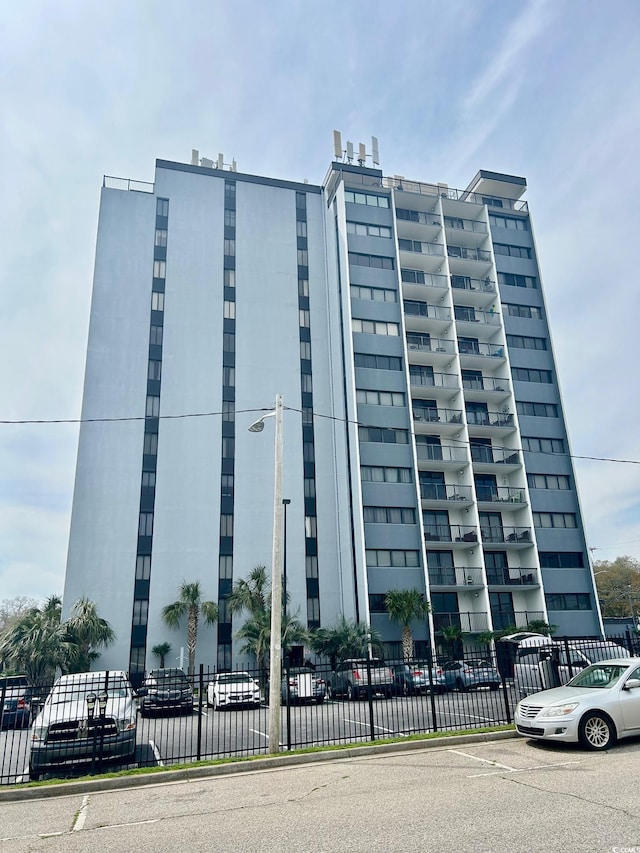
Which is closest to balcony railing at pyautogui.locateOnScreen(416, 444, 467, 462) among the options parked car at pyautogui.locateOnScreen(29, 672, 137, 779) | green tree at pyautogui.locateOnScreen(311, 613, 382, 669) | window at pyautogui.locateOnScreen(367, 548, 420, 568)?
window at pyautogui.locateOnScreen(367, 548, 420, 568)

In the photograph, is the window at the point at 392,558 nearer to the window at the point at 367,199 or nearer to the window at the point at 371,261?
the window at the point at 371,261

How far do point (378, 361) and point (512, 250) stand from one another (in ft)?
54.7

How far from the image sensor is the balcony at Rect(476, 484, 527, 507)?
1619 inches

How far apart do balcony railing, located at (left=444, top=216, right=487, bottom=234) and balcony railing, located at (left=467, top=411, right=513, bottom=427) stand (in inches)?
613

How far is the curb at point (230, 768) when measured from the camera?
33.7 ft

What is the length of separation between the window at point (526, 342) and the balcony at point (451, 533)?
1518 cm

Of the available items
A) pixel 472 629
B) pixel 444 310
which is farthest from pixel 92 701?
pixel 444 310

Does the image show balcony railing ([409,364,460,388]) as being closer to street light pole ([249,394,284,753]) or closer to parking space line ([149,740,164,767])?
street light pole ([249,394,284,753])

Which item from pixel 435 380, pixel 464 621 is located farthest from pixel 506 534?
pixel 435 380

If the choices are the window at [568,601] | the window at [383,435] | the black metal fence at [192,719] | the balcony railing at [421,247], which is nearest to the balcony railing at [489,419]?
the window at [383,435]

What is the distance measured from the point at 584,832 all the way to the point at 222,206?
161 feet

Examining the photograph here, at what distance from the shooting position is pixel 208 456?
1626 inches

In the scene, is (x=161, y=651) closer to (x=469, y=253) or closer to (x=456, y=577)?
(x=456, y=577)

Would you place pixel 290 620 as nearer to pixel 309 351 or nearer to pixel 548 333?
pixel 309 351
